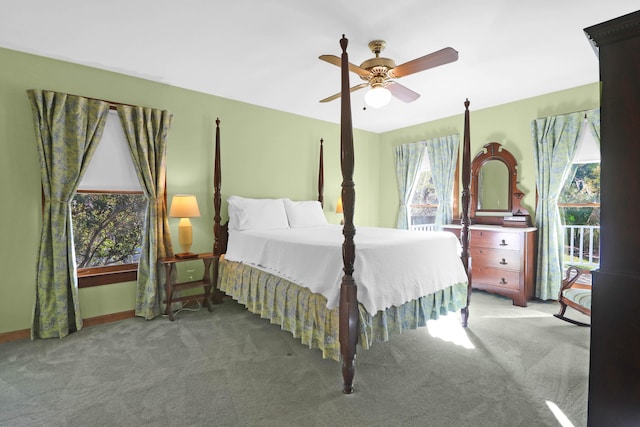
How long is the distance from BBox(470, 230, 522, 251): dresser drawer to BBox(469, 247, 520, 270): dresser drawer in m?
0.05

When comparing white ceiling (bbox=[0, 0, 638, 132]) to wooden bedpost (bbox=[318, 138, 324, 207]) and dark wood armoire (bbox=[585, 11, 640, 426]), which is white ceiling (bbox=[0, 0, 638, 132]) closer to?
wooden bedpost (bbox=[318, 138, 324, 207])

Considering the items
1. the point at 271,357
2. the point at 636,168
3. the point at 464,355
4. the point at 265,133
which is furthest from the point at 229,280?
the point at 636,168

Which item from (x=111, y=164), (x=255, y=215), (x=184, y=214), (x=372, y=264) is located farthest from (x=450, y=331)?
(x=111, y=164)

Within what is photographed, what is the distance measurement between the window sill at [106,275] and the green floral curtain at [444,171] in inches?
161

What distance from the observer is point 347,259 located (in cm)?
200

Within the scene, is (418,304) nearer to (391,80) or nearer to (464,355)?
(464,355)

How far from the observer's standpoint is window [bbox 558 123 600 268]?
359 centimetres

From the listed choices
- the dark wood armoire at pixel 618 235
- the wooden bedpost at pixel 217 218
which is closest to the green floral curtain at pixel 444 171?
the wooden bedpost at pixel 217 218

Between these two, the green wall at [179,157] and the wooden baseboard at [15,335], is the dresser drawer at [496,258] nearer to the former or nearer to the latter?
the green wall at [179,157]

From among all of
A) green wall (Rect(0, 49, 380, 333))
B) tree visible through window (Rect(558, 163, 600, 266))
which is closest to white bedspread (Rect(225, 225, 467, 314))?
green wall (Rect(0, 49, 380, 333))

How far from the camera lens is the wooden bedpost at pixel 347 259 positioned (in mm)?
1969

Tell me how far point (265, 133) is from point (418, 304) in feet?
9.95

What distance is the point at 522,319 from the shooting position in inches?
125

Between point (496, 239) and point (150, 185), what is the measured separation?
408cm
